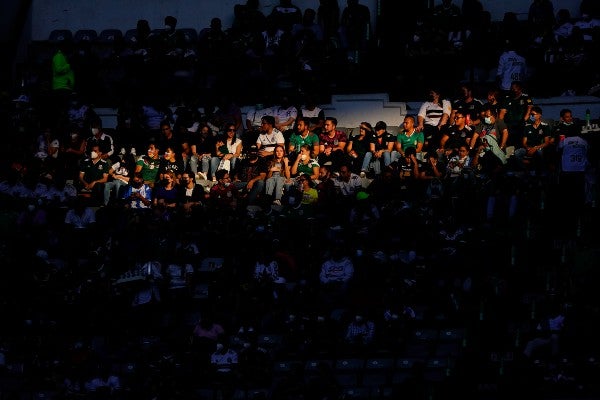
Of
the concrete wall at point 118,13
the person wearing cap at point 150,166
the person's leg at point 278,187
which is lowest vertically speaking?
the person's leg at point 278,187

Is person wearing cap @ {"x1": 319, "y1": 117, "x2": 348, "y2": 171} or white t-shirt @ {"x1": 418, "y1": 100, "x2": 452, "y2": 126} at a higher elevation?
white t-shirt @ {"x1": 418, "y1": 100, "x2": 452, "y2": 126}

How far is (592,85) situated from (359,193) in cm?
596

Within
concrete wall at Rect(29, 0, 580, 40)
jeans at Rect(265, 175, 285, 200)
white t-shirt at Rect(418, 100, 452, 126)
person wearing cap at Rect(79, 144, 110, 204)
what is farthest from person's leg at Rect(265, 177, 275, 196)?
concrete wall at Rect(29, 0, 580, 40)

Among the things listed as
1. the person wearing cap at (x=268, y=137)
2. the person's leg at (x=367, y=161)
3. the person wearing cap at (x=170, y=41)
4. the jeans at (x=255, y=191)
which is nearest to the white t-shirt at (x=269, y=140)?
the person wearing cap at (x=268, y=137)

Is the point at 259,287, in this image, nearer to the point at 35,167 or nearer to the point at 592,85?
the point at 35,167

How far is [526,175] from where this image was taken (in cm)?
3002

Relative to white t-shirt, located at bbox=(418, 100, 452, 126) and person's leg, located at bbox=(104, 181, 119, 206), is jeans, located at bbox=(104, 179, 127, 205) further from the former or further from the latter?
white t-shirt, located at bbox=(418, 100, 452, 126)

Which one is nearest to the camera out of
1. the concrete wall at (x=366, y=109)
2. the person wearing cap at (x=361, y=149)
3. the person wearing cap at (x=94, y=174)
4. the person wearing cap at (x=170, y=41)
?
the person wearing cap at (x=361, y=149)

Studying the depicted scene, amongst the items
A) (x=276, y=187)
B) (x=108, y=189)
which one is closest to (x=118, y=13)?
(x=108, y=189)

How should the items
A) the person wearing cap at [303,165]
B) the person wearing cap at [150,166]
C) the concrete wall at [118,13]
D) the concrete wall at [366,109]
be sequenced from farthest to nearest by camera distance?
the concrete wall at [118,13] → the concrete wall at [366,109] → the person wearing cap at [150,166] → the person wearing cap at [303,165]

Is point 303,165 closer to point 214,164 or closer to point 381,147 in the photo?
point 381,147

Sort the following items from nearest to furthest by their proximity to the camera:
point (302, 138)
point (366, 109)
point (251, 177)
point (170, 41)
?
point (251, 177), point (302, 138), point (366, 109), point (170, 41)

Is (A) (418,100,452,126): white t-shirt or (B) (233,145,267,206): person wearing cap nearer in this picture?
(B) (233,145,267,206): person wearing cap

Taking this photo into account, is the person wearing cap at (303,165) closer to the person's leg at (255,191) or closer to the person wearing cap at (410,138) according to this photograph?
the person's leg at (255,191)
